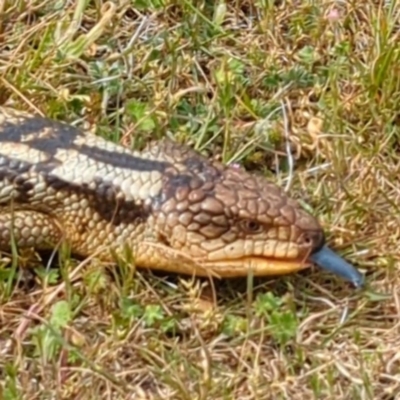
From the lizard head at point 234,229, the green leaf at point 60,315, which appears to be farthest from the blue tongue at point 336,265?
the green leaf at point 60,315

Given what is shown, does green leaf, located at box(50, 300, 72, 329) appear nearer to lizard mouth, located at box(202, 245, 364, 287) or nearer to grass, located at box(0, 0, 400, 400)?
grass, located at box(0, 0, 400, 400)

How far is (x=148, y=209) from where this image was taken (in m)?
4.42

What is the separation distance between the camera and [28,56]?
16.7 ft

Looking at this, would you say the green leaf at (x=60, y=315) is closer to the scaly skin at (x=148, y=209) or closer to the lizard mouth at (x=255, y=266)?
the scaly skin at (x=148, y=209)

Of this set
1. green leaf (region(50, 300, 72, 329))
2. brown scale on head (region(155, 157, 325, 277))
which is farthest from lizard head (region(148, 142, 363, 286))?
green leaf (region(50, 300, 72, 329))

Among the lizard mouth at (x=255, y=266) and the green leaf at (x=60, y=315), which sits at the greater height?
the lizard mouth at (x=255, y=266)

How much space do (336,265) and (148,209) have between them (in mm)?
512

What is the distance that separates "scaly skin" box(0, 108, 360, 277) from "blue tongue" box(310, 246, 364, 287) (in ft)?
0.10

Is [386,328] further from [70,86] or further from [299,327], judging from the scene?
[70,86]

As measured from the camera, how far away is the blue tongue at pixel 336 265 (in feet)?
14.5

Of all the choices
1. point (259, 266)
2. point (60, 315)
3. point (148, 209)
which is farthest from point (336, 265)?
point (60, 315)

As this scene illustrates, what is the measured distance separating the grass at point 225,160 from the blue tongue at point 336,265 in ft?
0.18

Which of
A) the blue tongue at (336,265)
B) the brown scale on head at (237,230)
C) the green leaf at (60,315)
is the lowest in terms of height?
the green leaf at (60,315)

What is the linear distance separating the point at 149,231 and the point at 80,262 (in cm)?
22
